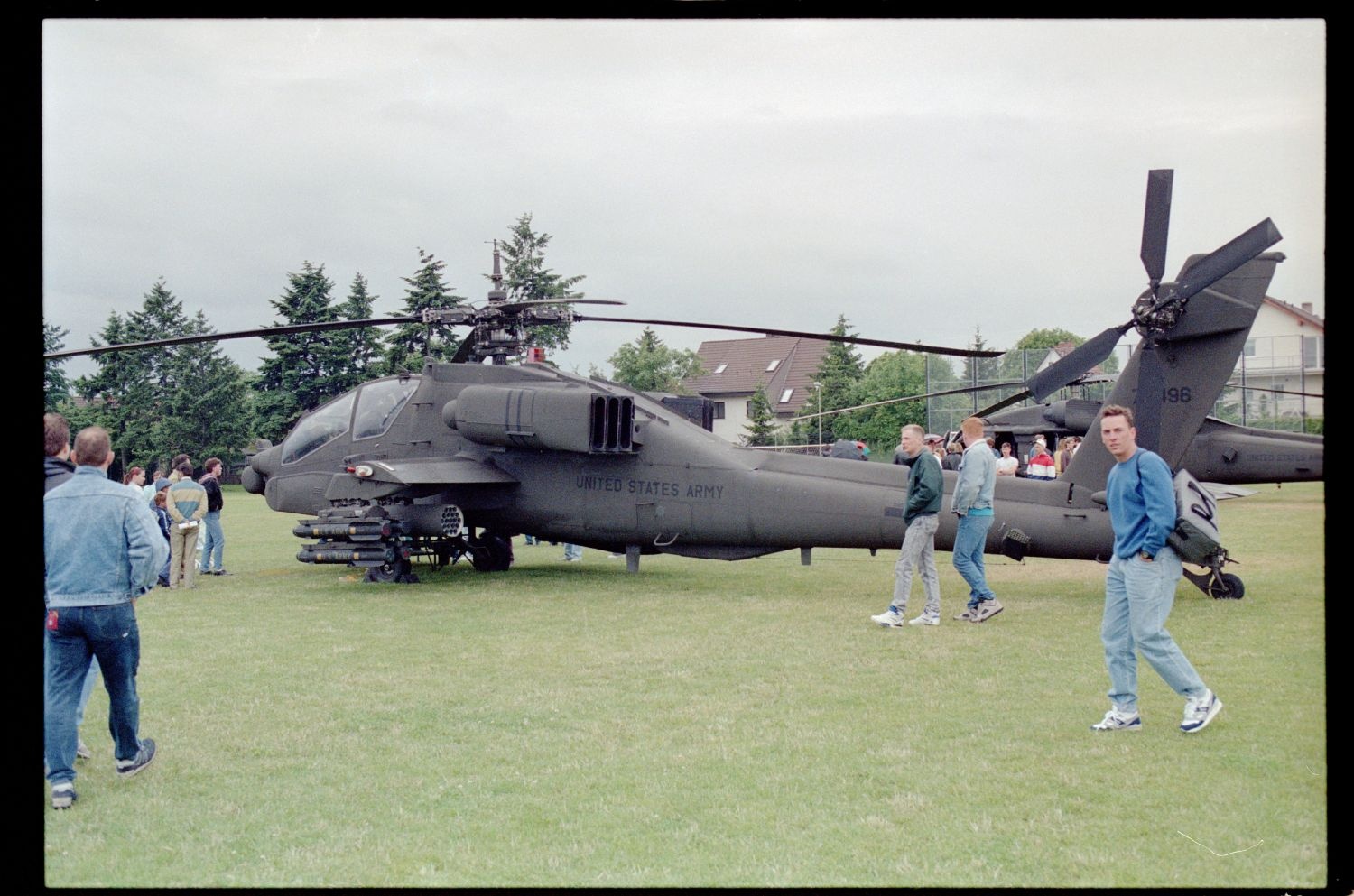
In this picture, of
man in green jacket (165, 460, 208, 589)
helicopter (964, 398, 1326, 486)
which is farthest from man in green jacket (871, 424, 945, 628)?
man in green jacket (165, 460, 208, 589)

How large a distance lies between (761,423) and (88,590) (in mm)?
44594

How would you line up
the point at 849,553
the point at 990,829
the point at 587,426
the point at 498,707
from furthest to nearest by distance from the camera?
the point at 849,553, the point at 587,426, the point at 498,707, the point at 990,829

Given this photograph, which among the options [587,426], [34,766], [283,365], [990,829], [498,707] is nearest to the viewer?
[34,766]

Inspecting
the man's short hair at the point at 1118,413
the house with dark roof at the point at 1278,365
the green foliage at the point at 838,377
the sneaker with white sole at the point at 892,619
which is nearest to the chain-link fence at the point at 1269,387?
the house with dark roof at the point at 1278,365

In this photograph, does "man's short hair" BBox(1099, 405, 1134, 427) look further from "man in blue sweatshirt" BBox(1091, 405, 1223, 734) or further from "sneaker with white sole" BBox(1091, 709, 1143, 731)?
"sneaker with white sole" BBox(1091, 709, 1143, 731)

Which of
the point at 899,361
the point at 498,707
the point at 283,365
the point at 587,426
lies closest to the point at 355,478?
the point at 587,426

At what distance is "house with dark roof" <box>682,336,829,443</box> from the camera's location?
57.2 meters

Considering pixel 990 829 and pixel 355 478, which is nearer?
pixel 990 829

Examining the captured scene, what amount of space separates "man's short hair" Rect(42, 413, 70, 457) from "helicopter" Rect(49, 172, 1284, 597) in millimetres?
4151

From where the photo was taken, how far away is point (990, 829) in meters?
4.54

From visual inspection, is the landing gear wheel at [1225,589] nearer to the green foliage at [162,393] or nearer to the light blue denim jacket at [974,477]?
the light blue denim jacket at [974,477]

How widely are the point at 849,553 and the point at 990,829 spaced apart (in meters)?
13.0

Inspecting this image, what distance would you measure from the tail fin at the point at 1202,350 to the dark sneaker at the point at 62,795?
31.0 ft

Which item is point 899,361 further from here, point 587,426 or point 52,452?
point 52,452
